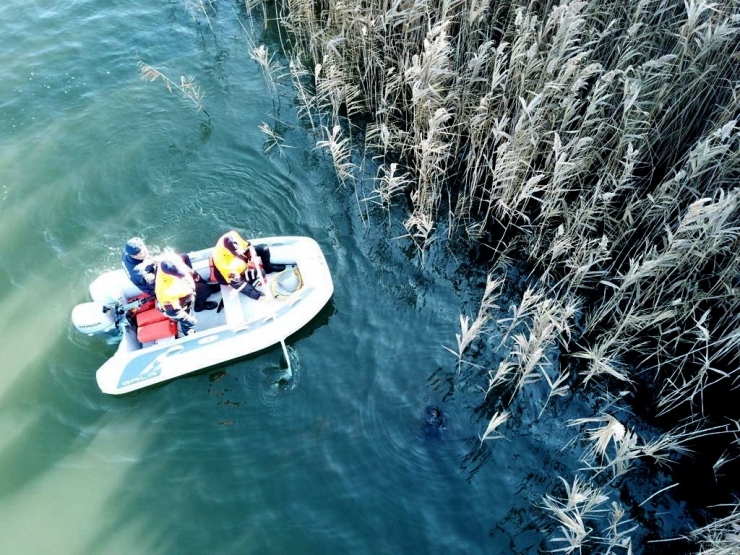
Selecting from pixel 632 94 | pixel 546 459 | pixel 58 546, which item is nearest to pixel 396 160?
pixel 632 94

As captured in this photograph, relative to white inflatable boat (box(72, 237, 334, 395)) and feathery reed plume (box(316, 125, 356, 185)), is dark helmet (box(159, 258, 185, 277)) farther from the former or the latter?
feathery reed plume (box(316, 125, 356, 185))

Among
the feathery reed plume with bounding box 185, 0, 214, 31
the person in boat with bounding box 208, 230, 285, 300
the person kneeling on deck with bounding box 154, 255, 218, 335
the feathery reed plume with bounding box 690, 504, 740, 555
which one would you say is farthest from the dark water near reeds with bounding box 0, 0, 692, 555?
the feathery reed plume with bounding box 185, 0, 214, 31

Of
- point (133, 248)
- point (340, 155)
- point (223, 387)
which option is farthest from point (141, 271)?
point (340, 155)

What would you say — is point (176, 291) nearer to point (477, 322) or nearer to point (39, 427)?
point (39, 427)

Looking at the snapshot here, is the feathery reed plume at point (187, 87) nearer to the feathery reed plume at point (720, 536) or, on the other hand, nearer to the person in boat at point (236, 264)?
the person in boat at point (236, 264)

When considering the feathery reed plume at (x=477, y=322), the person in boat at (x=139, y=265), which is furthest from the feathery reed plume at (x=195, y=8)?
the feathery reed plume at (x=477, y=322)

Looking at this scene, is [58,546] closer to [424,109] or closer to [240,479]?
[240,479]
